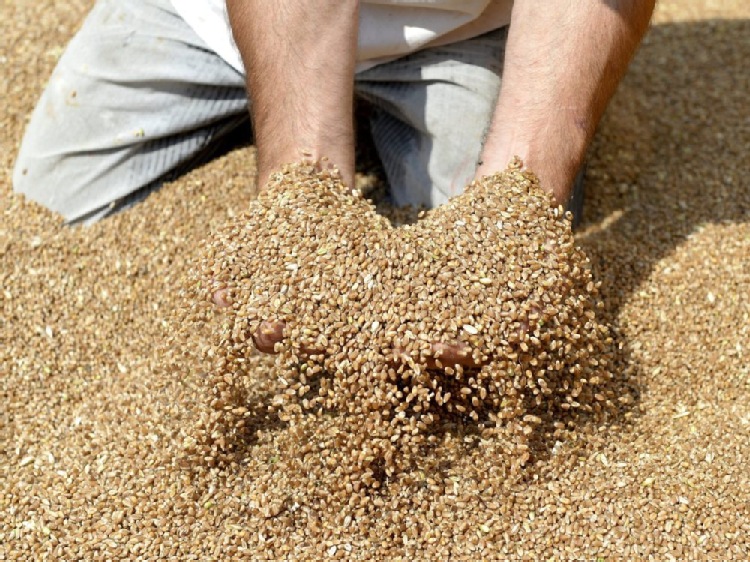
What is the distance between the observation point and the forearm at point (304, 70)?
2.19 meters

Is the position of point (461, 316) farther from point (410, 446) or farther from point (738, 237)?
point (738, 237)

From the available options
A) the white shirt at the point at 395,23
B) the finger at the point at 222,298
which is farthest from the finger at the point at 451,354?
the white shirt at the point at 395,23

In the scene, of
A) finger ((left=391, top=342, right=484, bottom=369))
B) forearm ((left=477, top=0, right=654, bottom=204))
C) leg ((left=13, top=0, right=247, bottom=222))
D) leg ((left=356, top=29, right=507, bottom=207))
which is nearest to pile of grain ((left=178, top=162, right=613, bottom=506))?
finger ((left=391, top=342, right=484, bottom=369))

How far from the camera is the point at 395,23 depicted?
2520 millimetres

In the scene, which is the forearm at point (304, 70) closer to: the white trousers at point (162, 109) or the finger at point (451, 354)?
the white trousers at point (162, 109)

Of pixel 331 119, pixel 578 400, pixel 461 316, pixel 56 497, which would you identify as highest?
pixel 331 119

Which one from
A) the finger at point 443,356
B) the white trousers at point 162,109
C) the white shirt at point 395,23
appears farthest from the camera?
the white trousers at point 162,109

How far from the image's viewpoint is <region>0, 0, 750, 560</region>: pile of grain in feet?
6.10

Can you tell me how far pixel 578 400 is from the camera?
2.03m

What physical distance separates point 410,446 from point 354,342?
25 cm

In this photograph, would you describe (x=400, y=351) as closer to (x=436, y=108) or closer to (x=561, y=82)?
(x=561, y=82)

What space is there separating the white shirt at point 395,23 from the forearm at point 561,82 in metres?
0.37

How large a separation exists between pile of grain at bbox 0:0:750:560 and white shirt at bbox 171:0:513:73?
362mm

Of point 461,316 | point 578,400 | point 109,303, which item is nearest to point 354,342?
point 461,316
